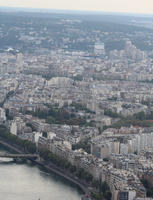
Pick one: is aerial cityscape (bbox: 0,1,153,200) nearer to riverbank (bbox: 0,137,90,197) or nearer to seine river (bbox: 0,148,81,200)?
riverbank (bbox: 0,137,90,197)

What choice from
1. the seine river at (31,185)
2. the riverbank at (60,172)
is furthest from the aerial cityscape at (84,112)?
the seine river at (31,185)

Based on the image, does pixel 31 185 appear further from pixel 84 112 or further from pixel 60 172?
pixel 84 112

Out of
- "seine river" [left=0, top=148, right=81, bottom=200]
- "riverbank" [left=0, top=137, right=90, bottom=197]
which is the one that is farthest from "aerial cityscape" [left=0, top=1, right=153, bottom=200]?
"seine river" [left=0, top=148, right=81, bottom=200]

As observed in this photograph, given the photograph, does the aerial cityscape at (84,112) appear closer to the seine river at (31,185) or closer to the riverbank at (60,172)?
the riverbank at (60,172)

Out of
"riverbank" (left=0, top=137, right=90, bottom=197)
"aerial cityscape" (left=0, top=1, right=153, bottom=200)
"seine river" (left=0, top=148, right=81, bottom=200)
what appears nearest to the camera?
"seine river" (left=0, top=148, right=81, bottom=200)

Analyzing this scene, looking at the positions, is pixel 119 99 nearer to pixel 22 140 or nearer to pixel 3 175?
pixel 22 140

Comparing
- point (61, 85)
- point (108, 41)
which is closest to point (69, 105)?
point (61, 85)
